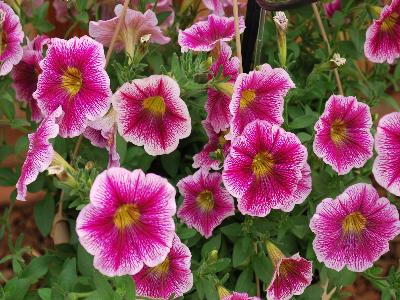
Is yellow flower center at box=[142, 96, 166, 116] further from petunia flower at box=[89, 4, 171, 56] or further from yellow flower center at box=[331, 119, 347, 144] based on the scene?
yellow flower center at box=[331, 119, 347, 144]

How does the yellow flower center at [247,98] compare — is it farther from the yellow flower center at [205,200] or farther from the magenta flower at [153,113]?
the yellow flower center at [205,200]

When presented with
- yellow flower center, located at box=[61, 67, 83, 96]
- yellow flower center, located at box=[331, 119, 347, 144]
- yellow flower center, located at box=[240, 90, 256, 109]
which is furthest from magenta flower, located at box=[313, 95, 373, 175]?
yellow flower center, located at box=[61, 67, 83, 96]

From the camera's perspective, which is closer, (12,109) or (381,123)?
(381,123)

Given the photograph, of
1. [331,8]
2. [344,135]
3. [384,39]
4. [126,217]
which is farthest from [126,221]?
[331,8]

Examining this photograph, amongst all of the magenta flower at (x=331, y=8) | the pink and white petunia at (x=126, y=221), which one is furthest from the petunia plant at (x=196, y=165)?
the magenta flower at (x=331, y=8)

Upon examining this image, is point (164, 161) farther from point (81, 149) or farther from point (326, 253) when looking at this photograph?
point (326, 253)

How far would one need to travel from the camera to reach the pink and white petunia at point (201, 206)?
96 cm

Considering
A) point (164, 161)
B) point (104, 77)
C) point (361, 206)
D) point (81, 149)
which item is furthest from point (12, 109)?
point (361, 206)

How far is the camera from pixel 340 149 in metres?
0.90

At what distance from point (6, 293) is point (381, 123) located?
610 millimetres

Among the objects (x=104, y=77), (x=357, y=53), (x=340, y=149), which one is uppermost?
(x=104, y=77)

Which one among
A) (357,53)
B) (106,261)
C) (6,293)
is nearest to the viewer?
(106,261)

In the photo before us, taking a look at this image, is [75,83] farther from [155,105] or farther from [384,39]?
[384,39]

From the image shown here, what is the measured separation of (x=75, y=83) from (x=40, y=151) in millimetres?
136
